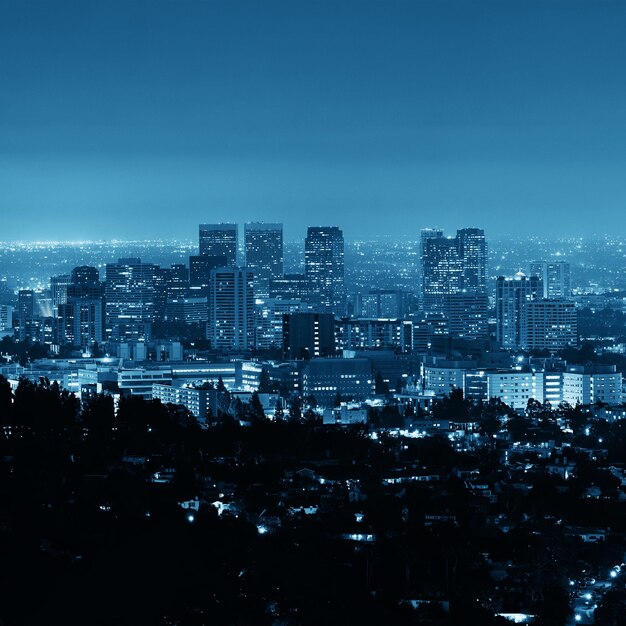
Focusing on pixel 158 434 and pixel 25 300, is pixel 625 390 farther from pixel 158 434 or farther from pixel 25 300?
pixel 25 300

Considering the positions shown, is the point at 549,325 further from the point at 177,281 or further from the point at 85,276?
the point at 85,276

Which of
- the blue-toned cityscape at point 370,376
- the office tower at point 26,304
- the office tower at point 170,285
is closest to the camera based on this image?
the blue-toned cityscape at point 370,376

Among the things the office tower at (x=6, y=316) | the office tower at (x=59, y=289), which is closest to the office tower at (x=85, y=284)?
the office tower at (x=59, y=289)

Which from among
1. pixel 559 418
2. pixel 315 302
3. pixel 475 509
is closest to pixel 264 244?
pixel 315 302

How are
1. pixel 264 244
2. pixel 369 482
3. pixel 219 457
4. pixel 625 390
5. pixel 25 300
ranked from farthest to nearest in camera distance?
pixel 264 244
pixel 25 300
pixel 625 390
pixel 219 457
pixel 369 482

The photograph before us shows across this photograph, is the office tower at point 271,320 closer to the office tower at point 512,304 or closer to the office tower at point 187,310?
the office tower at point 187,310

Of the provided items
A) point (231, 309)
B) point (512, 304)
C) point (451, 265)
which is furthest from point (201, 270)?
point (512, 304)
